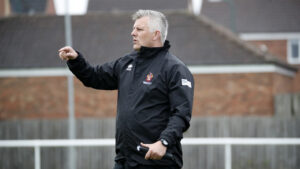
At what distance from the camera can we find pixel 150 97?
327 centimetres

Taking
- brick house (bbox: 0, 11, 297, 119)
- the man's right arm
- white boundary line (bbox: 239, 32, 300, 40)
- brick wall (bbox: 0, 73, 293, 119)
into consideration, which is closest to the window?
white boundary line (bbox: 239, 32, 300, 40)

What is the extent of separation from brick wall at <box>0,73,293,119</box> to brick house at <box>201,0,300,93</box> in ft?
40.1

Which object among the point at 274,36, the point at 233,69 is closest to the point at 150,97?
the point at 233,69

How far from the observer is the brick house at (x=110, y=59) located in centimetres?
1998

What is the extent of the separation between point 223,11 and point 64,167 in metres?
26.0

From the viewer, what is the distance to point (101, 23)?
23734mm

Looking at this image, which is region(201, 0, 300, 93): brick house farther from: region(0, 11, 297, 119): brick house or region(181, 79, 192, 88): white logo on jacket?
region(181, 79, 192, 88): white logo on jacket

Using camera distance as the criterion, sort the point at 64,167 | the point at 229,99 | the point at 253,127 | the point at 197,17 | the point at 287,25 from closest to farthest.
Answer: the point at 64,167 → the point at 253,127 → the point at 229,99 → the point at 197,17 → the point at 287,25

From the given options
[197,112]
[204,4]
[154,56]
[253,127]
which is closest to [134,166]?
[154,56]

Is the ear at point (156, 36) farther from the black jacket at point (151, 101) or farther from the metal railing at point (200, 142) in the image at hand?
the metal railing at point (200, 142)

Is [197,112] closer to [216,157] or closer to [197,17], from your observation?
[197,17]

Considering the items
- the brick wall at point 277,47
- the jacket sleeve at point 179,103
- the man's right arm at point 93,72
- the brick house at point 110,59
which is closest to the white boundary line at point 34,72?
the brick house at point 110,59

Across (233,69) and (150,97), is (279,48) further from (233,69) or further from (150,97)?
(150,97)

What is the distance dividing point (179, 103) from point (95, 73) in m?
0.71
